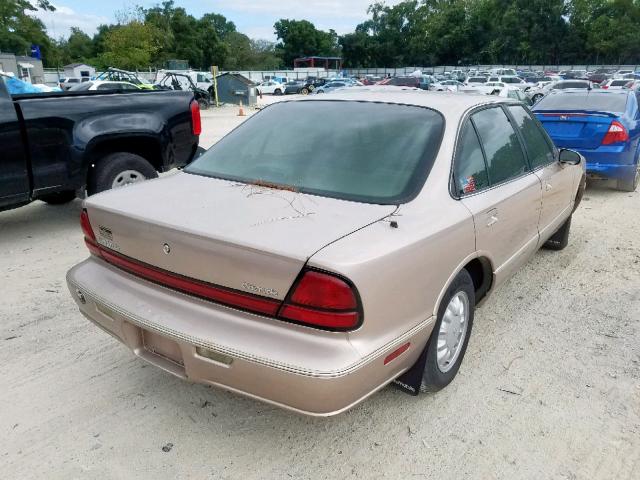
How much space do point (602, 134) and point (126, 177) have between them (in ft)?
20.0

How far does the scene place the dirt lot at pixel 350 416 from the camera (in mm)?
2359

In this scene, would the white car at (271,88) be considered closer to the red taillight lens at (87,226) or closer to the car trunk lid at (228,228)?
the red taillight lens at (87,226)

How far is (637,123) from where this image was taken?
7359 millimetres

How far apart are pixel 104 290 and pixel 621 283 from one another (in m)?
4.06

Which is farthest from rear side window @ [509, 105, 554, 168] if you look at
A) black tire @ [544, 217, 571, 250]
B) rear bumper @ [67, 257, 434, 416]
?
rear bumper @ [67, 257, 434, 416]

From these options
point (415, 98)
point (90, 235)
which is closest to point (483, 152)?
point (415, 98)

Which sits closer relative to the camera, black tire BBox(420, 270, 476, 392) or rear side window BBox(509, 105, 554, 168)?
black tire BBox(420, 270, 476, 392)

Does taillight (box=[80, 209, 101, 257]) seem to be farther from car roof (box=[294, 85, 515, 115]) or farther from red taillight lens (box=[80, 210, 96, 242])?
car roof (box=[294, 85, 515, 115])

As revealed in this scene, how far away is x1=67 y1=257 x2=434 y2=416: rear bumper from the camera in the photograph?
1964mm

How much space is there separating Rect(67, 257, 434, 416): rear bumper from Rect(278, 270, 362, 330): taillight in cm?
5

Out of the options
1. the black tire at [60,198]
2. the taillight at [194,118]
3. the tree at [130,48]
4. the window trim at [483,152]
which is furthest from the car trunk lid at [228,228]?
the tree at [130,48]

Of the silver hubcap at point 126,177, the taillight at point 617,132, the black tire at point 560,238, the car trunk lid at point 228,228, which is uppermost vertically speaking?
the car trunk lid at point 228,228

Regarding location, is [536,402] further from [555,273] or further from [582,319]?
[555,273]

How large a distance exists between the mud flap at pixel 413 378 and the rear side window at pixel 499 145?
120 centimetres
